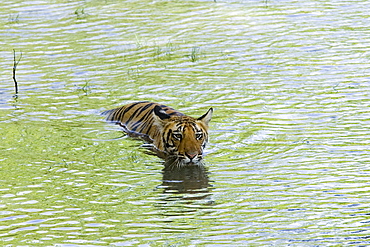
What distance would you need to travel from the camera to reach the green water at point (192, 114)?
5.82 meters

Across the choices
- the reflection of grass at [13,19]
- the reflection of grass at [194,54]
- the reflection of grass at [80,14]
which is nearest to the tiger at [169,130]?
the reflection of grass at [194,54]

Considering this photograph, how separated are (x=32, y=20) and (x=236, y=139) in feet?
24.0

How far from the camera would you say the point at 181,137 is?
25.6 feet

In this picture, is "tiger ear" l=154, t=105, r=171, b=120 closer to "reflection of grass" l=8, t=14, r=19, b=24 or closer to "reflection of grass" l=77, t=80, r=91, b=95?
"reflection of grass" l=77, t=80, r=91, b=95

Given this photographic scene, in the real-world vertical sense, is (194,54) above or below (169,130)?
above

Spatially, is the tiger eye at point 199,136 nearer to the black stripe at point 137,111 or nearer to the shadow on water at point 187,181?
the shadow on water at point 187,181

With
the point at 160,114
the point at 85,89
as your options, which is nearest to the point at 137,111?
the point at 160,114

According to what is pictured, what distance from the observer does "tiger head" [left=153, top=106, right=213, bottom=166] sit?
25.0 feet

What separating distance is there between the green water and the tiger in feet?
0.61

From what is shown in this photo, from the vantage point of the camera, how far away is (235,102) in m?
9.68

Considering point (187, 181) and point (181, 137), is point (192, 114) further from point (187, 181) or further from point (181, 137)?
point (187, 181)

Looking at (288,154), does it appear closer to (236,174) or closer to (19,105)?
(236,174)

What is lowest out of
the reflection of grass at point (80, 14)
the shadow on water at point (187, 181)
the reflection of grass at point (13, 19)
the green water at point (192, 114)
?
the shadow on water at point (187, 181)

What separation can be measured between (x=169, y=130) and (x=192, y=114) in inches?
52.4
